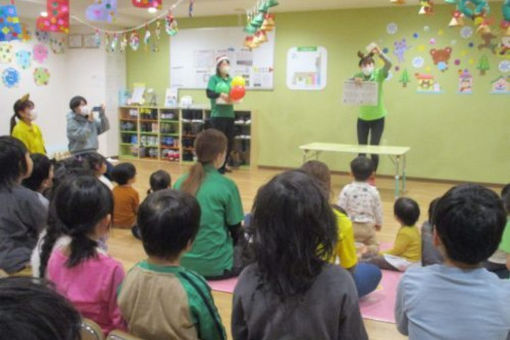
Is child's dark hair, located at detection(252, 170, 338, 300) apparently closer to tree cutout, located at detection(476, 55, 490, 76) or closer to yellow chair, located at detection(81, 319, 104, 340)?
yellow chair, located at detection(81, 319, 104, 340)

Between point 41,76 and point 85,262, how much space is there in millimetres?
7309

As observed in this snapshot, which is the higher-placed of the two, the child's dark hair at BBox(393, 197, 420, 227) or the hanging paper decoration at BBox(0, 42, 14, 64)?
the hanging paper decoration at BBox(0, 42, 14, 64)

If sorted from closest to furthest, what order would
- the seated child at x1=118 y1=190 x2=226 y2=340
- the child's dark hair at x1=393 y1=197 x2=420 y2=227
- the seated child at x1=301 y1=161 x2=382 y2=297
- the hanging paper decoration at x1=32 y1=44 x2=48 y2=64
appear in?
the seated child at x1=118 y1=190 x2=226 y2=340, the seated child at x1=301 y1=161 x2=382 y2=297, the child's dark hair at x1=393 y1=197 x2=420 y2=227, the hanging paper decoration at x1=32 y1=44 x2=48 y2=64

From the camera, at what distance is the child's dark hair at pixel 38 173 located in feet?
9.76

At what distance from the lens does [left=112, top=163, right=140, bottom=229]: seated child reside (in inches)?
166

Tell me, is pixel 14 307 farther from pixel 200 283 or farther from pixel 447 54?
pixel 447 54

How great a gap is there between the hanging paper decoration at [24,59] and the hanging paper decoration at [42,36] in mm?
328

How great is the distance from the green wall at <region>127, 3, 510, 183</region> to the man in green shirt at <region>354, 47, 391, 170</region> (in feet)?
3.18

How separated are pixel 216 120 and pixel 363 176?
322 cm

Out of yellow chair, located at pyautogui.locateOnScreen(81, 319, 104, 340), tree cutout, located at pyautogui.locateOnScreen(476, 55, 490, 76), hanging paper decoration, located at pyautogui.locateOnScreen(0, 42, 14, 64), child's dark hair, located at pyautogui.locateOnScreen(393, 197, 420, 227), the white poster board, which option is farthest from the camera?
hanging paper decoration, located at pyautogui.locateOnScreen(0, 42, 14, 64)

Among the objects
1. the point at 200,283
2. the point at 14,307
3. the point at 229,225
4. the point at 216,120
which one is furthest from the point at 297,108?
the point at 14,307

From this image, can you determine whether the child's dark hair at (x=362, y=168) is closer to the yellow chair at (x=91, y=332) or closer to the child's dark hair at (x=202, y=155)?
the child's dark hair at (x=202, y=155)

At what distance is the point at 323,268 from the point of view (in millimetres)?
1203

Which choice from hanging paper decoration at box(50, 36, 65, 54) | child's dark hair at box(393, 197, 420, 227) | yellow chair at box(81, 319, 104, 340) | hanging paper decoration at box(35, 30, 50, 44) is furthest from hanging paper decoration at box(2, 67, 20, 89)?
yellow chair at box(81, 319, 104, 340)
